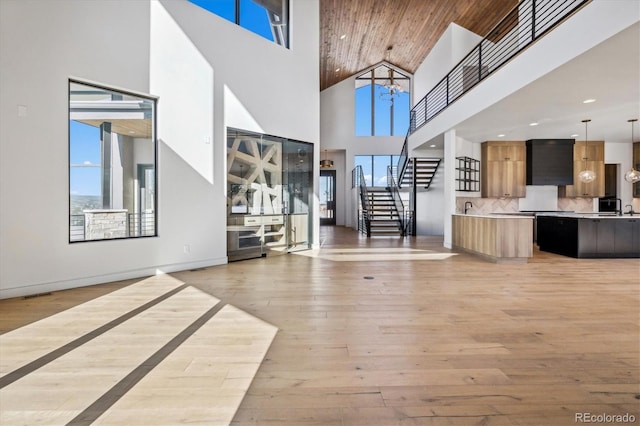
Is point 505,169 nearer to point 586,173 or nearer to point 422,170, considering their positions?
point 586,173

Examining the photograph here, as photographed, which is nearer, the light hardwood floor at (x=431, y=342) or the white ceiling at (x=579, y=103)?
the light hardwood floor at (x=431, y=342)

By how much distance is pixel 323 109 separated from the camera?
1498 cm

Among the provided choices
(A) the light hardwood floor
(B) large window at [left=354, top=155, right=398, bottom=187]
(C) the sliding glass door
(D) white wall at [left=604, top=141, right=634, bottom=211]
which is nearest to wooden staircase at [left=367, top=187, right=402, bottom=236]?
(B) large window at [left=354, top=155, right=398, bottom=187]

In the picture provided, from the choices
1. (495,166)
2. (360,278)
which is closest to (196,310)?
(360,278)

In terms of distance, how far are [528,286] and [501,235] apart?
6.31 ft

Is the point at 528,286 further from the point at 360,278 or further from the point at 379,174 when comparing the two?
the point at 379,174

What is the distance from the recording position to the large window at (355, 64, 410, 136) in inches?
601

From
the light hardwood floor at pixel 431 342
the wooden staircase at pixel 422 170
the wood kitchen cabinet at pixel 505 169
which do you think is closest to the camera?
the light hardwood floor at pixel 431 342

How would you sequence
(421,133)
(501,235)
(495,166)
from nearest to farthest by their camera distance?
(501,235) < (495,166) < (421,133)

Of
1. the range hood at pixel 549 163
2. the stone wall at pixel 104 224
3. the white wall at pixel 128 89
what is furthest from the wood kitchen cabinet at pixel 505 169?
the stone wall at pixel 104 224

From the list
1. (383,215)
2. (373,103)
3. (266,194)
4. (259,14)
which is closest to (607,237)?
(383,215)

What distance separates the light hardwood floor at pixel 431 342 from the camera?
182 centimetres

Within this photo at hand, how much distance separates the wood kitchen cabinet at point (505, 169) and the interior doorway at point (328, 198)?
768cm

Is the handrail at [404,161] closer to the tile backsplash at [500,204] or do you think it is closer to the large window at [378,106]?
the tile backsplash at [500,204]
